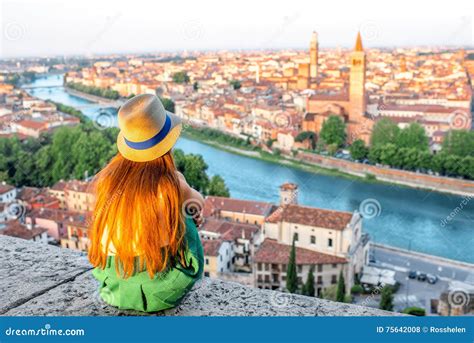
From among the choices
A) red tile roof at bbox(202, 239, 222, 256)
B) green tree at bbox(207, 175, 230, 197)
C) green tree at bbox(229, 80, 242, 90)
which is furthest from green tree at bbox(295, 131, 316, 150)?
green tree at bbox(229, 80, 242, 90)

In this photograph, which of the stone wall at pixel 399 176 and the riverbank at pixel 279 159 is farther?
the riverbank at pixel 279 159

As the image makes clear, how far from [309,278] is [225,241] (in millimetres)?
853

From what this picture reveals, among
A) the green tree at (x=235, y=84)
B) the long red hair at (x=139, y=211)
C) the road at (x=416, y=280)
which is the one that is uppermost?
the long red hair at (x=139, y=211)

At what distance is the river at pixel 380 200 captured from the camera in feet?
15.6

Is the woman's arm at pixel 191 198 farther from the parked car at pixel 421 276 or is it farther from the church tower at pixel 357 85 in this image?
→ the church tower at pixel 357 85

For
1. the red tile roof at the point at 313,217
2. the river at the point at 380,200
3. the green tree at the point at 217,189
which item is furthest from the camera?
the green tree at the point at 217,189

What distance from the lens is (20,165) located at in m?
7.31

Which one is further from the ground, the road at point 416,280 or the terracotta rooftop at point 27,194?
the terracotta rooftop at point 27,194

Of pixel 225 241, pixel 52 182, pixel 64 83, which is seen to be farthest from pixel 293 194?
pixel 64 83

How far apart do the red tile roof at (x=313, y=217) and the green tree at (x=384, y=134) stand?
169 inches

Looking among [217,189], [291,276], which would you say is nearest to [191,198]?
[291,276]

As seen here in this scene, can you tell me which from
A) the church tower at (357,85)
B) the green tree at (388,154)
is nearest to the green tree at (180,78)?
the church tower at (357,85)

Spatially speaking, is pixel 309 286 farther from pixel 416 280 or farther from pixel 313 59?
pixel 313 59

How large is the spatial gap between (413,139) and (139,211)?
8.64 m
